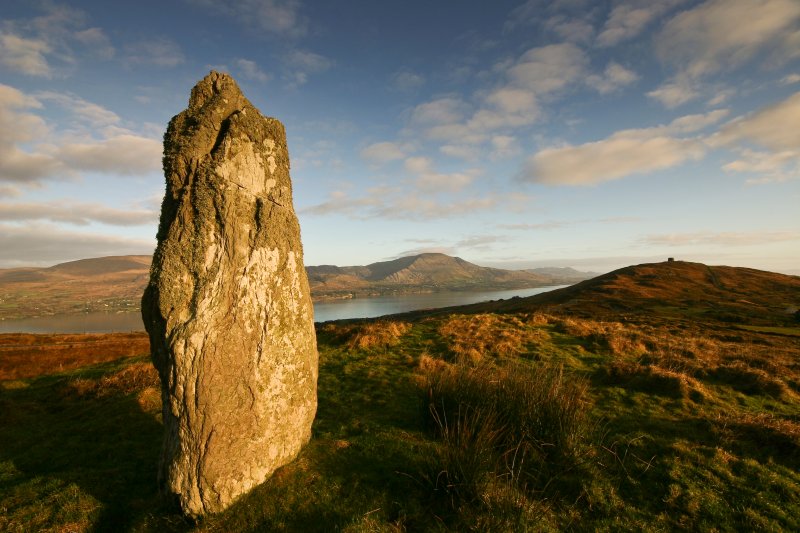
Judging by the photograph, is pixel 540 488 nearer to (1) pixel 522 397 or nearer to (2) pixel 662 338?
(1) pixel 522 397

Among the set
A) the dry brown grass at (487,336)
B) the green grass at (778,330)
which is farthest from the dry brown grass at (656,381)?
the green grass at (778,330)

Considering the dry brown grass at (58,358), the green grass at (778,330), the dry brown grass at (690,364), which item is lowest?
the dry brown grass at (58,358)

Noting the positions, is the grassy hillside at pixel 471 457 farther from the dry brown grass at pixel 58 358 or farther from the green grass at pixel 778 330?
the green grass at pixel 778 330

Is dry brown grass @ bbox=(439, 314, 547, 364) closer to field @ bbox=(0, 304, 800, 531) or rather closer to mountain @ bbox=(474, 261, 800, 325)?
field @ bbox=(0, 304, 800, 531)

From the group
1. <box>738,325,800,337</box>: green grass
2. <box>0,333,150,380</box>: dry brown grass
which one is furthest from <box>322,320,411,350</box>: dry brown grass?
<box>738,325,800,337</box>: green grass

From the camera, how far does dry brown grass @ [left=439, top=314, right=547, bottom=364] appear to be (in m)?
14.1

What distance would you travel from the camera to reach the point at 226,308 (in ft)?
19.0

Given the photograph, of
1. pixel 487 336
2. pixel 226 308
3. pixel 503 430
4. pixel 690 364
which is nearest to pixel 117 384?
pixel 226 308

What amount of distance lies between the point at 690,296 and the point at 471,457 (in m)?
64.5

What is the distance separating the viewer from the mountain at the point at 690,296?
37.2 meters

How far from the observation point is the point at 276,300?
627 cm

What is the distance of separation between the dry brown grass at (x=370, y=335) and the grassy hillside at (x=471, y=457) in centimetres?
433

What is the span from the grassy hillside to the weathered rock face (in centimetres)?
70

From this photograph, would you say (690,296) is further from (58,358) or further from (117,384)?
(58,358)
